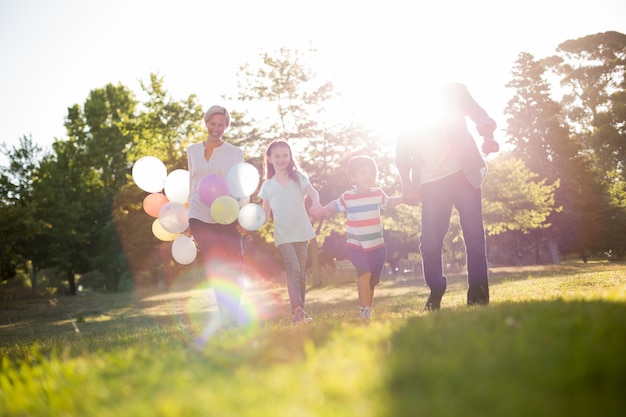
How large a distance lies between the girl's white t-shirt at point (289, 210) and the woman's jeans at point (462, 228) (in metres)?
1.46

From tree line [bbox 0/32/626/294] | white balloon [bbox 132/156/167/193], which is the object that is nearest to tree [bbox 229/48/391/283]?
tree line [bbox 0/32/626/294]

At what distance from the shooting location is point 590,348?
2.50 metres

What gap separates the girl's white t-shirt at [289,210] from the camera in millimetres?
6930

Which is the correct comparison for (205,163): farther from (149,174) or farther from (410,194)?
(410,194)

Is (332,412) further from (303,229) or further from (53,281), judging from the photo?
(53,281)

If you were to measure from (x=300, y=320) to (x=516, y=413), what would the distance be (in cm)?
476

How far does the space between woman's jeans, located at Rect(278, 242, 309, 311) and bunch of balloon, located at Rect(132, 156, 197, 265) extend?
63.3 inches

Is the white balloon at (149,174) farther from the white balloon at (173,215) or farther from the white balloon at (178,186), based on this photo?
the white balloon at (173,215)

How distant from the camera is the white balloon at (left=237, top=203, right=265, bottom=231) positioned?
693cm

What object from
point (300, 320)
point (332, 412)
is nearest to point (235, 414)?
point (332, 412)

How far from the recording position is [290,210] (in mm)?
6996

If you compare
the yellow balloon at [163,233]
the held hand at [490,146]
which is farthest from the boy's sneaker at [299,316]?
the held hand at [490,146]

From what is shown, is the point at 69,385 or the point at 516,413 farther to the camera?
the point at 69,385

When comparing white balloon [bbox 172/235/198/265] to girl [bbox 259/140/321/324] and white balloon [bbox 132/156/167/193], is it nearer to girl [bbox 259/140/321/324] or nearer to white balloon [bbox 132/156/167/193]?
white balloon [bbox 132/156/167/193]
